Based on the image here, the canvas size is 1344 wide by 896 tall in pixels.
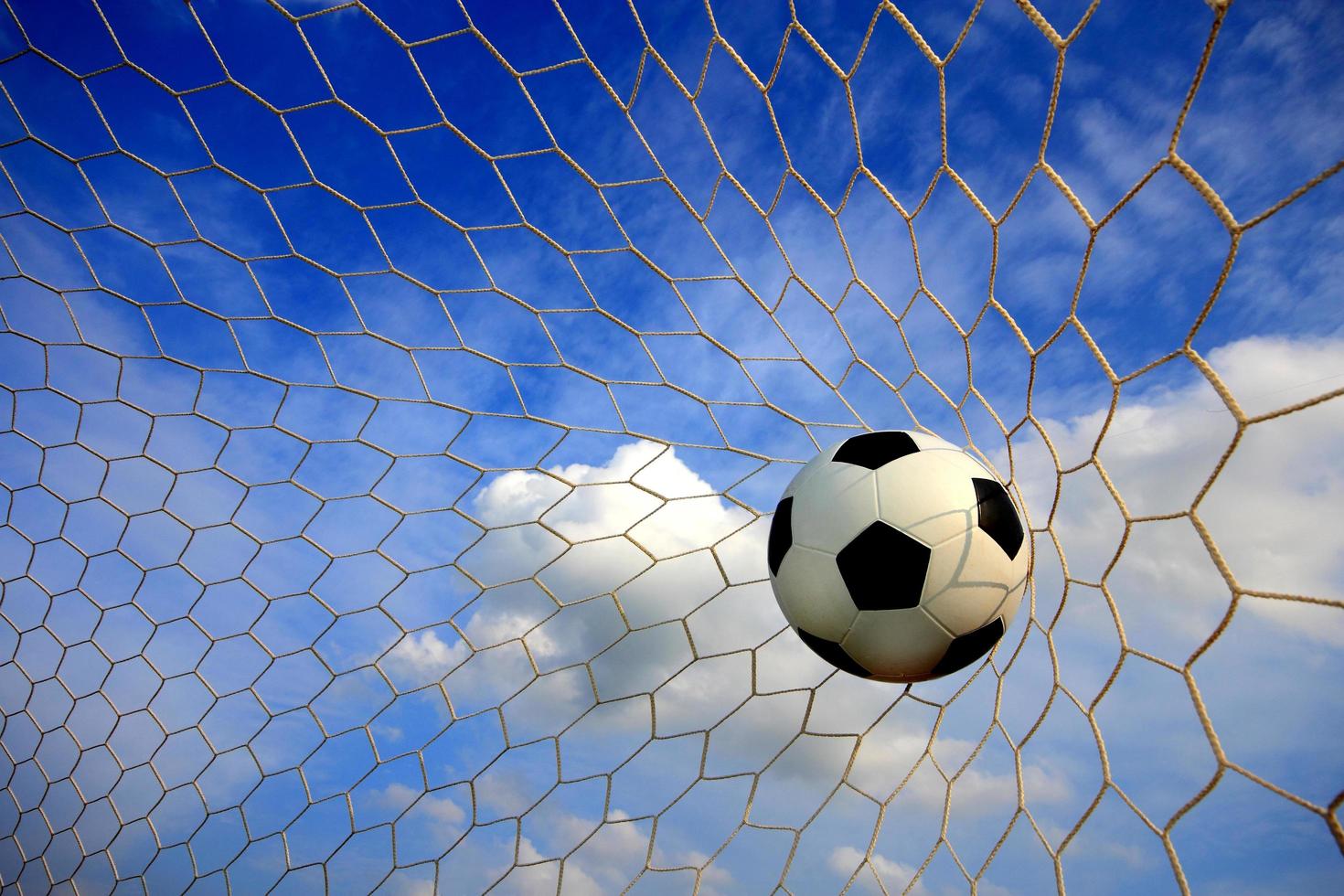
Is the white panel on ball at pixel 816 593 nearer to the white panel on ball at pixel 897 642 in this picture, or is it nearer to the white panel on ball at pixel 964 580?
the white panel on ball at pixel 897 642

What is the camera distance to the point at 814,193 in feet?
12.3

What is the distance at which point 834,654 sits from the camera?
304 centimetres

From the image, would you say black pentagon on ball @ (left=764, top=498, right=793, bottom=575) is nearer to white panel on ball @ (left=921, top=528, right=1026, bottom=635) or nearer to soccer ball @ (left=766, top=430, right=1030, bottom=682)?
soccer ball @ (left=766, top=430, right=1030, bottom=682)

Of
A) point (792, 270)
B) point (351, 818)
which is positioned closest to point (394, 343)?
point (792, 270)

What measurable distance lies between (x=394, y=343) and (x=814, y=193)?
7.25 ft

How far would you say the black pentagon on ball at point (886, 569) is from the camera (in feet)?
9.23

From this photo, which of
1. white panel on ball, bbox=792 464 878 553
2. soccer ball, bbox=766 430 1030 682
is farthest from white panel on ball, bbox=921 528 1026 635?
white panel on ball, bbox=792 464 878 553

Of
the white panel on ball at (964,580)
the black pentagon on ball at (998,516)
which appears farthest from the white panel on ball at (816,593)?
the black pentagon on ball at (998,516)

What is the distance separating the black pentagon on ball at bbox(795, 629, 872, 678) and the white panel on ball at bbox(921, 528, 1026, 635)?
35 centimetres

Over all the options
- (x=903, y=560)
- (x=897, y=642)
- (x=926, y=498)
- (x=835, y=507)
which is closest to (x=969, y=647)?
(x=897, y=642)

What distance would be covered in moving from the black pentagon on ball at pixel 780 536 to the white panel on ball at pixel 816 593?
4 centimetres

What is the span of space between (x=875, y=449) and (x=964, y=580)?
55 centimetres

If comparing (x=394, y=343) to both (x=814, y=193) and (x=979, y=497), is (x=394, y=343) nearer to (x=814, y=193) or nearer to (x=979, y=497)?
(x=814, y=193)

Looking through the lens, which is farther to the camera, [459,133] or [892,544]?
[459,133]
